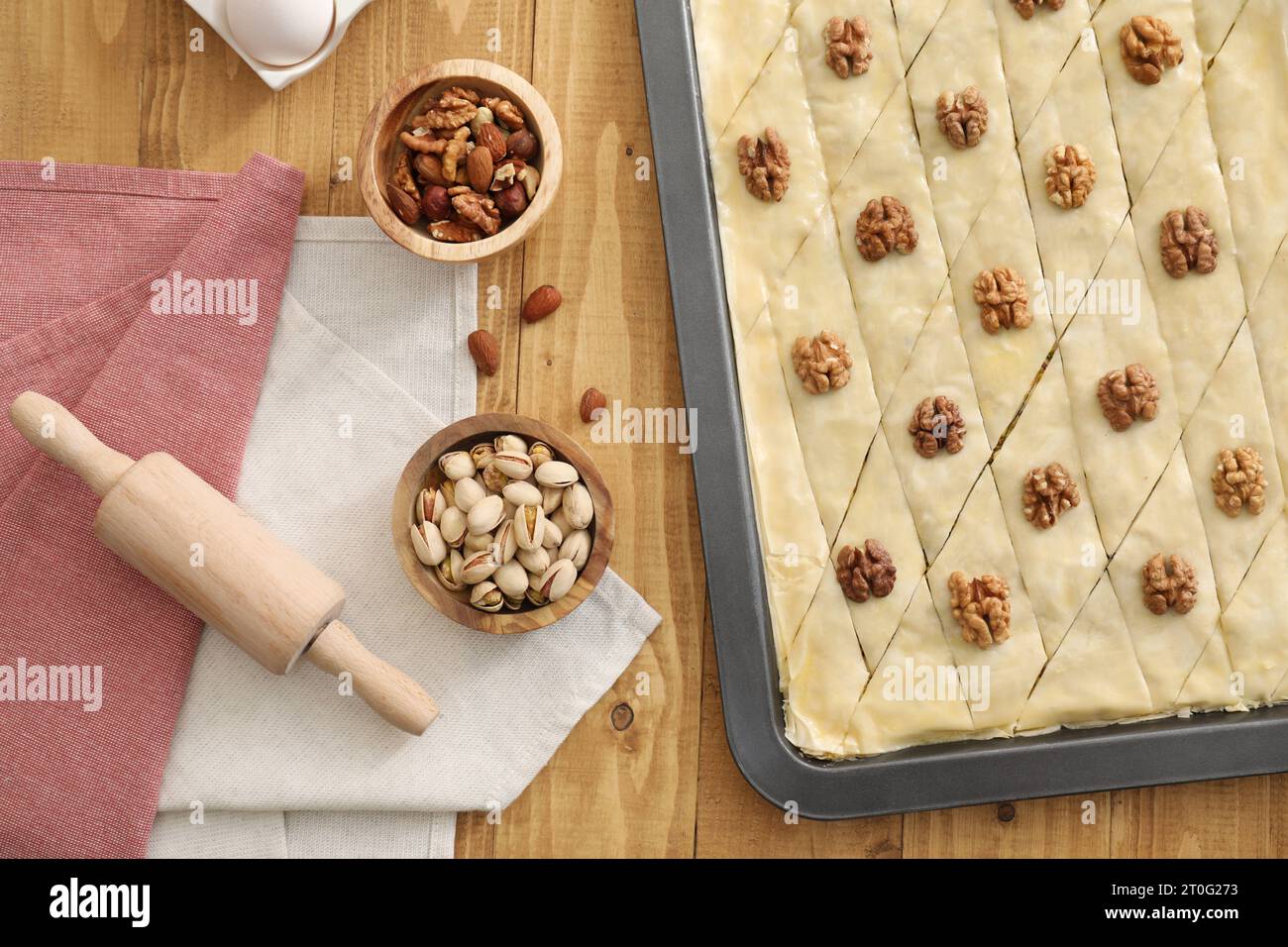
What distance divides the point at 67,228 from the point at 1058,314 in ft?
4.31

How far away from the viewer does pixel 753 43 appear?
1343 millimetres

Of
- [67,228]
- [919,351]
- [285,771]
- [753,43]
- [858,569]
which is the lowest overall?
[285,771]

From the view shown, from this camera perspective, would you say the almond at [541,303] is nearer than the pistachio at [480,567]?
No

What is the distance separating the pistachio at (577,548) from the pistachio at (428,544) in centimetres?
15

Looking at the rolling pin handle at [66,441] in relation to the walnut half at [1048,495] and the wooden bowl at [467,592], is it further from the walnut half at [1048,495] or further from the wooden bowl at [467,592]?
the walnut half at [1048,495]

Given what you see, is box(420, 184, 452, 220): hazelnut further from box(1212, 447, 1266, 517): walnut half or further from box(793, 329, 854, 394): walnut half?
box(1212, 447, 1266, 517): walnut half

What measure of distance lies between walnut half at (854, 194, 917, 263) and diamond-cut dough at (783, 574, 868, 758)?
0.45 metres

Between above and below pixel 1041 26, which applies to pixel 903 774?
below

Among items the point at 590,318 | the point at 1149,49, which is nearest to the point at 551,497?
the point at 590,318

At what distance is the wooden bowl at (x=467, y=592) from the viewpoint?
4.20 feet

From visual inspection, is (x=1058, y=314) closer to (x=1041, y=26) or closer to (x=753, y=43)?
(x=1041, y=26)

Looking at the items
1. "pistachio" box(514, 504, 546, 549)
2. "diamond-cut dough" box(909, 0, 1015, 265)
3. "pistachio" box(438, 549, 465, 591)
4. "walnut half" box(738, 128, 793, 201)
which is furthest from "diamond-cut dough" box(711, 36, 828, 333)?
"pistachio" box(438, 549, 465, 591)

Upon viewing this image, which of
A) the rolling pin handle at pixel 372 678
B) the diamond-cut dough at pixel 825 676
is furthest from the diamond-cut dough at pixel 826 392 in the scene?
the rolling pin handle at pixel 372 678
